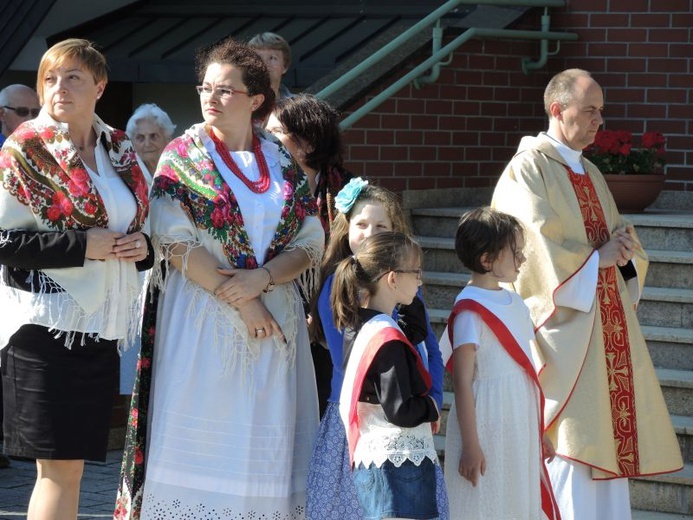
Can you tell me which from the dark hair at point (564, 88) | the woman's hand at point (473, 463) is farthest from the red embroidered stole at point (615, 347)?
the woman's hand at point (473, 463)

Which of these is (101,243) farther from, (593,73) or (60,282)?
(593,73)

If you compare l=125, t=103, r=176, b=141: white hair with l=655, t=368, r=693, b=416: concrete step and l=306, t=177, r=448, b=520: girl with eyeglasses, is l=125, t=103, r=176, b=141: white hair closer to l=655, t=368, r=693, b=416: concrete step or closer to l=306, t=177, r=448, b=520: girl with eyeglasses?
l=306, t=177, r=448, b=520: girl with eyeglasses

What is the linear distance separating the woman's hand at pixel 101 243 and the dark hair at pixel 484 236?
1.21 metres

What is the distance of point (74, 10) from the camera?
386 inches

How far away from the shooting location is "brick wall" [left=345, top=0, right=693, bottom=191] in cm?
822

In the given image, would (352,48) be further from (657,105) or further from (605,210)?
(605,210)

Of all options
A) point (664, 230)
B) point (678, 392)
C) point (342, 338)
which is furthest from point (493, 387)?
point (664, 230)

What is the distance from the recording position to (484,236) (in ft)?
15.7

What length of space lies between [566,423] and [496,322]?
0.92 m

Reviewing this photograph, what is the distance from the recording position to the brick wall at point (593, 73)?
8219 mm

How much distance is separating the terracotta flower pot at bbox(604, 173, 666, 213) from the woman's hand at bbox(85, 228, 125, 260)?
391 cm

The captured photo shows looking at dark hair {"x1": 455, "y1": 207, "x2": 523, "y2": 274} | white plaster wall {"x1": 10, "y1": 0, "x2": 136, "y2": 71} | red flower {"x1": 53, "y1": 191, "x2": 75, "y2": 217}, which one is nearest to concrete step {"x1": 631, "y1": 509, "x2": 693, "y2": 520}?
dark hair {"x1": 455, "y1": 207, "x2": 523, "y2": 274}

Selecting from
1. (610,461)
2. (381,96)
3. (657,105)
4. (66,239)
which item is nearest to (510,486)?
(610,461)

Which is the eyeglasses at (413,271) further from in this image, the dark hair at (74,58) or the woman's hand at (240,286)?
the dark hair at (74,58)
